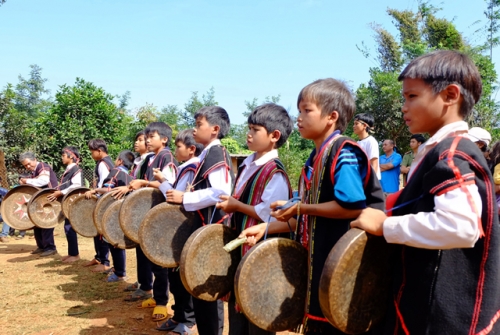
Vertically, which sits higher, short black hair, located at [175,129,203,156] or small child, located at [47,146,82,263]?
short black hair, located at [175,129,203,156]

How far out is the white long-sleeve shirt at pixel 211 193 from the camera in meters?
3.63

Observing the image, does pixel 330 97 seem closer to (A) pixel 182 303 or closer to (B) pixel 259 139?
(B) pixel 259 139

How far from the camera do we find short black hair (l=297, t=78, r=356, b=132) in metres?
2.38

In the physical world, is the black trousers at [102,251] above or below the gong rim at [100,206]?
below

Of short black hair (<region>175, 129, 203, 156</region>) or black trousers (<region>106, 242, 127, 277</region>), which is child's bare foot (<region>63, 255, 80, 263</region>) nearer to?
black trousers (<region>106, 242, 127, 277</region>)

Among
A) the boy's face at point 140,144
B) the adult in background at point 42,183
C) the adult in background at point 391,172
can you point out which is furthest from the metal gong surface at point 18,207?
the adult in background at point 391,172

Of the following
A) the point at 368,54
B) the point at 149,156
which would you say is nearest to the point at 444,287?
the point at 149,156

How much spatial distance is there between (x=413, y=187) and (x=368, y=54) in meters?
26.3

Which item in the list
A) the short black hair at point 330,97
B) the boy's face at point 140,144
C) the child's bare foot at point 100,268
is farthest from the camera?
the child's bare foot at point 100,268

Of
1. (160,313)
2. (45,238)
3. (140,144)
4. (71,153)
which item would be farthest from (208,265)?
(45,238)

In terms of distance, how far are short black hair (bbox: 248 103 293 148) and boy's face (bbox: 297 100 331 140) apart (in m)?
0.72

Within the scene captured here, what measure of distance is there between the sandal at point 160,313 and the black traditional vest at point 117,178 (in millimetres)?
2348

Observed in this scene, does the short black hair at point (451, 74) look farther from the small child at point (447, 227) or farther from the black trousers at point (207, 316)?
the black trousers at point (207, 316)

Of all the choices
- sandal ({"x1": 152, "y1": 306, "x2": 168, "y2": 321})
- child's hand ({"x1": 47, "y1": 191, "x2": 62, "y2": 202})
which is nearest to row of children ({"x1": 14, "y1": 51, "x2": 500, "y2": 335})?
sandal ({"x1": 152, "y1": 306, "x2": 168, "y2": 321})
